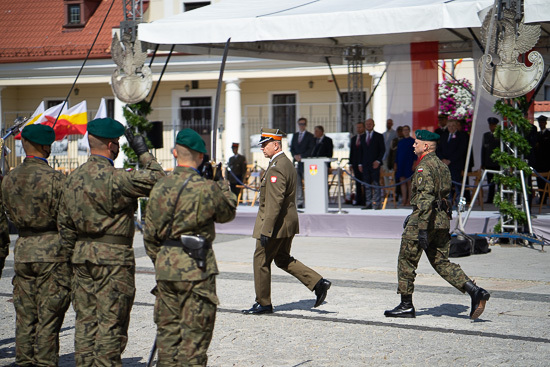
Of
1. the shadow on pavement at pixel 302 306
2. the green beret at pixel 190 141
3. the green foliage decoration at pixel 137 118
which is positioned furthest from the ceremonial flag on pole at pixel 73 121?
the green beret at pixel 190 141

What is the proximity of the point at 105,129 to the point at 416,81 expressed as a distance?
12884 millimetres

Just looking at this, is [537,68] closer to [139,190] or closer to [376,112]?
[139,190]

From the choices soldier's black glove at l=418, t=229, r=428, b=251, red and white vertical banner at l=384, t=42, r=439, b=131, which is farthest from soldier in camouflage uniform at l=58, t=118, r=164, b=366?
red and white vertical banner at l=384, t=42, r=439, b=131

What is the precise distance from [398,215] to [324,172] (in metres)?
1.75

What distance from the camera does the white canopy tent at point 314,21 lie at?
41.7 ft

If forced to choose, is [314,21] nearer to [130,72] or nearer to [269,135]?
[130,72]

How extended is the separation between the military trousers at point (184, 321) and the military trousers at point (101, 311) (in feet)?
1.55

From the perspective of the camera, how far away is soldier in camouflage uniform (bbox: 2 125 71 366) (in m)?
6.09

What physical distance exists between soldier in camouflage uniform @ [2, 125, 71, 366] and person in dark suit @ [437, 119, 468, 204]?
37.6 feet

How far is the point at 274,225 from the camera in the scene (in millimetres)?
8305

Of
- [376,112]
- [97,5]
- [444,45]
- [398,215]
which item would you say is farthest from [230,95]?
[398,215]

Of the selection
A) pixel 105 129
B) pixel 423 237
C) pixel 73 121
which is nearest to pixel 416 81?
pixel 73 121

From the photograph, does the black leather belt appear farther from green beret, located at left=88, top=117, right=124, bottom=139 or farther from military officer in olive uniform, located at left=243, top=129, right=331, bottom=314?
military officer in olive uniform, located at left=243, top=129, right=331, bottom=314

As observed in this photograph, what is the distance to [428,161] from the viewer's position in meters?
8.29
